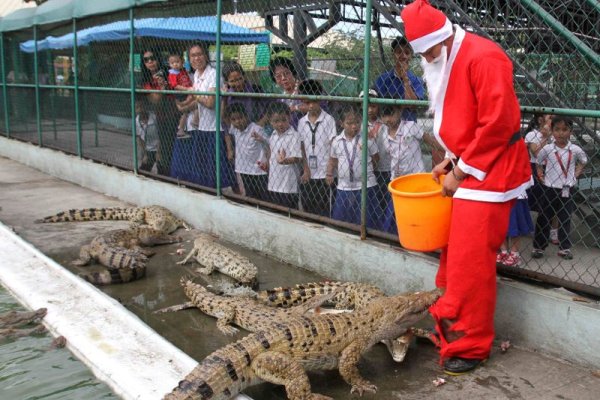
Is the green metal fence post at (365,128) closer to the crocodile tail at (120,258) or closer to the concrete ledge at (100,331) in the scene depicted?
the concrete ledge at (100,331)

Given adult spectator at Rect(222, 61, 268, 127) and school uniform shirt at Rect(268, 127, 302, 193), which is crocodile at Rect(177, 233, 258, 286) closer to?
school uniform shirt at Rect(268, 127, 302, 193)

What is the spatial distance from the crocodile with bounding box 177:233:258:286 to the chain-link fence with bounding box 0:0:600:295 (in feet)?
2.60

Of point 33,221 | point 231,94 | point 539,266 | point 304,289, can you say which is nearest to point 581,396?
point 539,266

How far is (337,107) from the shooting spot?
532cm

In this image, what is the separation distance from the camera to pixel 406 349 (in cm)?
370

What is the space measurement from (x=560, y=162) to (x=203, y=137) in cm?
405

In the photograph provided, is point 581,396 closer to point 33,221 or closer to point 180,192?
point 180,192

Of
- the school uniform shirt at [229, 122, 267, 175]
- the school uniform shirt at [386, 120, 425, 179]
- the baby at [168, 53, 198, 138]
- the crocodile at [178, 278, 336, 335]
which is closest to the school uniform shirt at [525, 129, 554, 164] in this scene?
the school uniform shirt at [386, 120, 425, 179]

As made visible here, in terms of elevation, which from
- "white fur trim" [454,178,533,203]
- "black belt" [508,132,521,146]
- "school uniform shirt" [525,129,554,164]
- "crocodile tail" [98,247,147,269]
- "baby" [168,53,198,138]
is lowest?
"crocodile tail" [98,247,147,269]

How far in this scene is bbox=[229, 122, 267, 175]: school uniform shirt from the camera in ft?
20.8

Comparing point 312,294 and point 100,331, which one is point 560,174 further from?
point 100,331

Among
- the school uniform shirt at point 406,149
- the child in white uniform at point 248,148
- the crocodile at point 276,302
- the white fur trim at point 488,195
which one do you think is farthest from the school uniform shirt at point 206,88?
the white fur trim at point 488,195

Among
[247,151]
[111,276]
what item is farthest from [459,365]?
[247,151]

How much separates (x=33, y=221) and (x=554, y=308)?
20.7 feet
